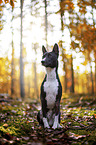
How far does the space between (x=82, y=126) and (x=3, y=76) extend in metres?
13.6

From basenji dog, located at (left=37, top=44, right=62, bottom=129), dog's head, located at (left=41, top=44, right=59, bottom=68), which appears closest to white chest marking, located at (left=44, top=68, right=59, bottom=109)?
basenji dog, located at (left=37, top=44, right=62, bottom=129)

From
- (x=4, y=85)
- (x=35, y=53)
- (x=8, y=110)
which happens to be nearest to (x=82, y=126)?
(x=8, y=110)

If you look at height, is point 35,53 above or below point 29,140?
→ above

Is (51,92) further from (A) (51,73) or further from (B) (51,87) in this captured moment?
(A) (51,73)

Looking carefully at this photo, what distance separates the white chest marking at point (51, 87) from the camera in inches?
179

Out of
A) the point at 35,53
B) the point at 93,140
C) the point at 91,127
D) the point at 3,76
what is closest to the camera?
the point at 93,140

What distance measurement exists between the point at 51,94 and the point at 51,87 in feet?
0.68

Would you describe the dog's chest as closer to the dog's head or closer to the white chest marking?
the white chest marking

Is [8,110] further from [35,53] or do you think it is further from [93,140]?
[35,53]

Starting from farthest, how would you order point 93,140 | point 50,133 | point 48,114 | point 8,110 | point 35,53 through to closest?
point 35,53 → point 8,110 → point 48,114 → point 50,133 → point 93,140

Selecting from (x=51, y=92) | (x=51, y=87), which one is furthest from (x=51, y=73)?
(x=51, y=92)

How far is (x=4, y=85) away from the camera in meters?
16.9

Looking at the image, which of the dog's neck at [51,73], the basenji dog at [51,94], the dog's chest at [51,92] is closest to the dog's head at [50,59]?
the basenji dog at [51,94]

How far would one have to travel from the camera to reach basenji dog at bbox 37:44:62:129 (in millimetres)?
4508
